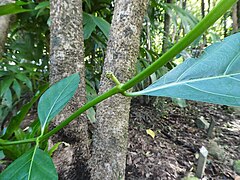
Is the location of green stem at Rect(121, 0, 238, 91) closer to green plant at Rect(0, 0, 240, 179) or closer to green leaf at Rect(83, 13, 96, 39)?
green plant at Rect(0, 0, 240, 179)

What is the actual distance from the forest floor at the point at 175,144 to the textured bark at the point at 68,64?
31cm

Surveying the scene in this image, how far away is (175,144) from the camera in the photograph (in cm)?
128

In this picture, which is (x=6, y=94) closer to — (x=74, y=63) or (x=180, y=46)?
(x=74, y=63)

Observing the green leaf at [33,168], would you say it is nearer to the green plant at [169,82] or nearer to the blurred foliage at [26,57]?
the green plant at [169,82]

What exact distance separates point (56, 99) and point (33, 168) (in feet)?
0.31

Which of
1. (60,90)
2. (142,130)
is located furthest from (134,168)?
(60,90)

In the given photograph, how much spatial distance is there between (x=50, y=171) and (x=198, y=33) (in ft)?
0.69

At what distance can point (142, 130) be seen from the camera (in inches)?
51.3

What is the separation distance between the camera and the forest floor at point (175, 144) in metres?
1.02

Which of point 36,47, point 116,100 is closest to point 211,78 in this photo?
point 116,100

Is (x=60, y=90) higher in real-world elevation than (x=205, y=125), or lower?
higher

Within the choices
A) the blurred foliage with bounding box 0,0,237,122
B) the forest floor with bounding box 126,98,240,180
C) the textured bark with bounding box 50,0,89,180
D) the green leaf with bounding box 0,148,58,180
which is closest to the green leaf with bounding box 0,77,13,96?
the blurred foliage with bounding box 0,0,237,122

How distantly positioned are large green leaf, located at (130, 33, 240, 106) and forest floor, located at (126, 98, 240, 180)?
0.79 metres

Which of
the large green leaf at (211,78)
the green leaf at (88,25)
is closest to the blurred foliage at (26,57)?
the green leaf at (88,25)
